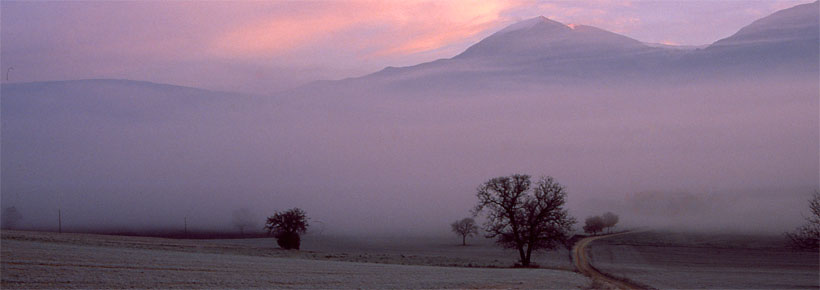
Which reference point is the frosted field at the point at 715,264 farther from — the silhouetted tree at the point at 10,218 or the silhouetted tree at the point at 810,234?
the silhouetted tree at the point at 10,218

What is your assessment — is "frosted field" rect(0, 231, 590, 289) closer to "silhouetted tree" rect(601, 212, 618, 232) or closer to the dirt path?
the dirt path

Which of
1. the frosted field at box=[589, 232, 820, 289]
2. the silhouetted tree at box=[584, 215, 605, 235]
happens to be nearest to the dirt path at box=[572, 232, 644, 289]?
the frosted field at box=[589, 232, 820, 289]

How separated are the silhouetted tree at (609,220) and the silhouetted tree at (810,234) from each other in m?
113

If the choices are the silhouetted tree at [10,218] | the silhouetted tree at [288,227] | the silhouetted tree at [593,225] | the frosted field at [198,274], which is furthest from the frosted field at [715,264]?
the silhouetted tree at [10,218]

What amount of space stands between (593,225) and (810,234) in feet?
325

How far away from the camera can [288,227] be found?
58781 millimetres

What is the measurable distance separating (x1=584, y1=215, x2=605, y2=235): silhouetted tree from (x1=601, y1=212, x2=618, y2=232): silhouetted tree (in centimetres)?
940

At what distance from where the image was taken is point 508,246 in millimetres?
50438

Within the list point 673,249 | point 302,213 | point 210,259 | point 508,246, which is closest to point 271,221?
point 302,213

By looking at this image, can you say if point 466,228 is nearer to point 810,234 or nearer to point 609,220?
point 609,220

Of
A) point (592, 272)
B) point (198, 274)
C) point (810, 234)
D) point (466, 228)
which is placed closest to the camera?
point (198, 274)

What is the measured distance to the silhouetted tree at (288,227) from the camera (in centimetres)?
5794

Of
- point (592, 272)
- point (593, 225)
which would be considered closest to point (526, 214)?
point (592, 272)

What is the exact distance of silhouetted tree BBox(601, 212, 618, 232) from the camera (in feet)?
474
